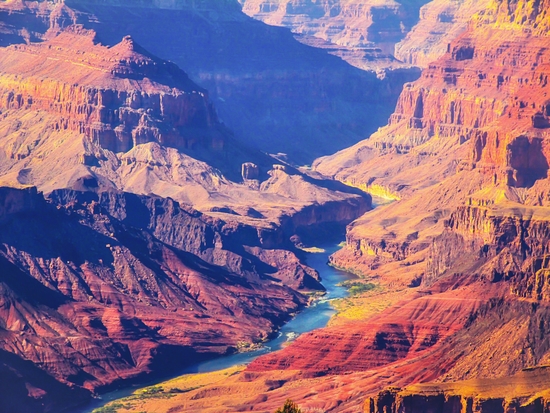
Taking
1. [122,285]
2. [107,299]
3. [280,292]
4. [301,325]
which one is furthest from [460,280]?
[122,285]

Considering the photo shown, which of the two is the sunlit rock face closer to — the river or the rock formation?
the rock formation

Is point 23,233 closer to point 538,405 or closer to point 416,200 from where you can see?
point 416,200

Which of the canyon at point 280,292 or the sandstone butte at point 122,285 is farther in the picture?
the sandstone butte at point 122,285

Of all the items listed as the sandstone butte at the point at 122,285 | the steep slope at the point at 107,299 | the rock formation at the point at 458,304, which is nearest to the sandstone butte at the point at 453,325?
the rock formation at the point at 458,304

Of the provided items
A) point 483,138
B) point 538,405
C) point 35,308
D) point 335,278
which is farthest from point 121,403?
point 483,138

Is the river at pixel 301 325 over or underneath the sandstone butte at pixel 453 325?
underneath

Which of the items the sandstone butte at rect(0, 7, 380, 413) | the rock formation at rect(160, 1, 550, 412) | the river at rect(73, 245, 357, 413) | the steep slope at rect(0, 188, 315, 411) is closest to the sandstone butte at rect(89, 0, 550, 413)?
the rock formation at rect(160, 1, 550, 412)

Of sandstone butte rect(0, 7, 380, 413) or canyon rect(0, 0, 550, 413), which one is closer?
canyon rect(0, 0, 550, 413)

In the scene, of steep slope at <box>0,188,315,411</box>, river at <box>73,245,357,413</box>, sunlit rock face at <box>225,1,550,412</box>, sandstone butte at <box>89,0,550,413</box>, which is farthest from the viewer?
steep slope at <box>0,188,315,411</box>

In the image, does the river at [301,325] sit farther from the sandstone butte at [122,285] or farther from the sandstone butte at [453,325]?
the sandstone butte at [453,325]
